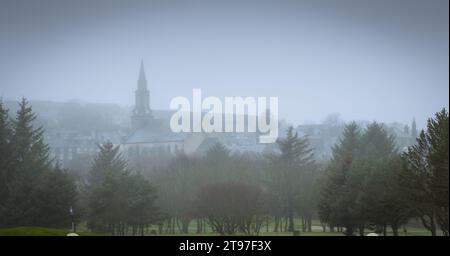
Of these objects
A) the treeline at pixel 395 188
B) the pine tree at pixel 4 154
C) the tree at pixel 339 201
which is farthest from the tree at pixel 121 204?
the treeline at pixel 395 188

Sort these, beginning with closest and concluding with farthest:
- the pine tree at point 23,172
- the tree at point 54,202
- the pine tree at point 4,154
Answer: the tree at point 54,202, the pine tree at point 23,172, the pine tree at point 4,154

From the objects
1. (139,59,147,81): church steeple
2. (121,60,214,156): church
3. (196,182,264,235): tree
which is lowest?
(196,182,264,235): tree

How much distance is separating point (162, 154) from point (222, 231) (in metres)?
63.7

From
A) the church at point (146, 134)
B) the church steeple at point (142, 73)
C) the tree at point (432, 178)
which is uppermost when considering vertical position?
the church steeple at point (142, 73)

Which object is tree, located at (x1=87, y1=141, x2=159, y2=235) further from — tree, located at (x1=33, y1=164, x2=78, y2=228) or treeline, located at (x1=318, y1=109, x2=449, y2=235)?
treeline, located at (x1=318, y1=109, x2=449, y2=235)

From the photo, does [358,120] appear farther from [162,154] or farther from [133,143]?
[133,143]

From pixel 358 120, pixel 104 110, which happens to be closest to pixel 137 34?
pixel 104 110

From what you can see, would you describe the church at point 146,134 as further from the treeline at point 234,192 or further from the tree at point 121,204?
the tree at point 121,204

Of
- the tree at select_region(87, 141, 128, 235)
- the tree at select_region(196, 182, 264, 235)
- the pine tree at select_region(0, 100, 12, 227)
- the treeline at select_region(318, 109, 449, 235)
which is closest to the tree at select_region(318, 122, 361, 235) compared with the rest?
the treeline at select_region(318, 109, 449, 235)

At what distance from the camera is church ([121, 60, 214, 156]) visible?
11231cm

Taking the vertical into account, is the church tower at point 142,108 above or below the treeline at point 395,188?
above

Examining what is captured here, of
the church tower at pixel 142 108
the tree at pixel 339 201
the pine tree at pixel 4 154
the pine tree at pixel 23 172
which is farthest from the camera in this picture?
the church tower at pixel 142 108

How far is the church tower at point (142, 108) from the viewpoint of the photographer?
12275cm

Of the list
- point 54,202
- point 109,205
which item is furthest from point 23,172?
point 109,205
